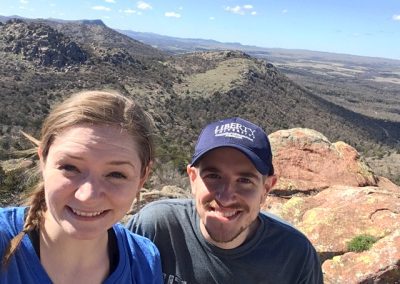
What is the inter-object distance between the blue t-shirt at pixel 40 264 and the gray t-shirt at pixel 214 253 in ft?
1.73

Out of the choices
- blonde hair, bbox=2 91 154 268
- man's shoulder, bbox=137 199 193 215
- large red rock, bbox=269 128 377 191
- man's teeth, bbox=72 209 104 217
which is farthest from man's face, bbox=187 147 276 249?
large red rock, bbox=269 128 377 191

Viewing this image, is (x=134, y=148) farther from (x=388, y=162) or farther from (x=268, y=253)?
(x=388, y=162)

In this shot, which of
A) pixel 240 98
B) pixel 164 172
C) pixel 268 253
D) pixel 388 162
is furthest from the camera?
pixel 240 98

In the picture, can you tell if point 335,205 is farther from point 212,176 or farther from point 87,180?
point 87,180

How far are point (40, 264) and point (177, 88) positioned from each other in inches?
2861

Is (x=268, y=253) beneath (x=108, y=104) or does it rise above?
beneath

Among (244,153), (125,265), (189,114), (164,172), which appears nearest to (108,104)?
(125,265)

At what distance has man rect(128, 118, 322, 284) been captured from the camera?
3.10 m

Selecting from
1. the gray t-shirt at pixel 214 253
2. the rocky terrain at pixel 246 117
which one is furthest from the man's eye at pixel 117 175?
the gray t-shirt at pixel 214 253

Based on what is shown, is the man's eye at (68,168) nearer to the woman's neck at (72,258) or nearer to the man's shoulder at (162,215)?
the woman's neck at (72,258)

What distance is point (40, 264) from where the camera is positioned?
83.0 inches

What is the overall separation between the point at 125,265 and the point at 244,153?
1087 mm

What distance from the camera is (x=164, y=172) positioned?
21.5m

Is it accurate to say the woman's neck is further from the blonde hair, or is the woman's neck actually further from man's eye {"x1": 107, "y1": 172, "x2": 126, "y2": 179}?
man's eye {"x1": 107, "y1": 172, "x2": 126, "y2": 179}
